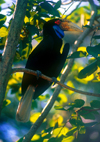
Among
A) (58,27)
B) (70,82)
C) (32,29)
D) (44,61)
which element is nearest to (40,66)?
(44,61)

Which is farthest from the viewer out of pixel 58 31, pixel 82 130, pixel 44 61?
pixel 58 31

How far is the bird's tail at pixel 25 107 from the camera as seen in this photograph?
1770 millimetres

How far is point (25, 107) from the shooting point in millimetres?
1809

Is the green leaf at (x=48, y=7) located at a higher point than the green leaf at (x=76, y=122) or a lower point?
higher

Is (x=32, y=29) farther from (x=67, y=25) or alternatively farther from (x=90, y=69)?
(x=67, y=25)

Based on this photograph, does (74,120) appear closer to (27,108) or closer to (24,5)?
(27,108)

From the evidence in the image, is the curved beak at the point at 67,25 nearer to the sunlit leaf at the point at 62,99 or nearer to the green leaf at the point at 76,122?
the sunlit leaf at the point at 62,99

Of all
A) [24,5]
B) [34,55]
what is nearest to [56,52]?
[34,55]

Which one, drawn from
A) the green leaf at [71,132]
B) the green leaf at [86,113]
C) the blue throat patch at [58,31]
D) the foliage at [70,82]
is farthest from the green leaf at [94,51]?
the blue throat patch at [58,31]

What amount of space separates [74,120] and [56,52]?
0.90 meters

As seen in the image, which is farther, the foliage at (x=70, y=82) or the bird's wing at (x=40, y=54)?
the bird's wing at (x=40, y=54)

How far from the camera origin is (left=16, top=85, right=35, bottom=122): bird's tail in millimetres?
1770

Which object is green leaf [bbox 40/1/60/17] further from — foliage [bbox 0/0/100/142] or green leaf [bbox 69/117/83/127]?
green leaf [bbox 69/117/83/127]

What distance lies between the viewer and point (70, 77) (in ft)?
6.73
